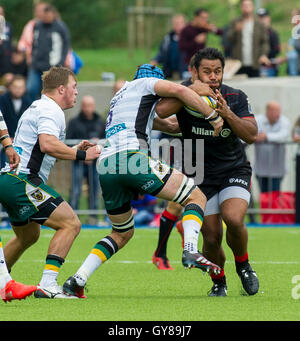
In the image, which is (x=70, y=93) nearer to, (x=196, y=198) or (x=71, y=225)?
(x=71, y=225)

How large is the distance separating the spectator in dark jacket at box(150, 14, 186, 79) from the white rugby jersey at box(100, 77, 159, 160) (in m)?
11.2

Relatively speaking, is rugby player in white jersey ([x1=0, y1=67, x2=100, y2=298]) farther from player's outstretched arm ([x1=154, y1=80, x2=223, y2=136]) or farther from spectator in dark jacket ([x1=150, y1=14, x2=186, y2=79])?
spectator in dark jacket ([x1=150, y1=14, x2=186, y2=79])

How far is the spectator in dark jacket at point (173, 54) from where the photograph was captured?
743 inches

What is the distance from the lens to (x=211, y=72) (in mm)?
8172

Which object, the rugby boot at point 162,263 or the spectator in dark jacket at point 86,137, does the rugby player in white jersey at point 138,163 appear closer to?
the rugby boot at point 162,263

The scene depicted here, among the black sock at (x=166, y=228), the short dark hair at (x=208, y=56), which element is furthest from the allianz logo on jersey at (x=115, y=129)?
the black sock at (x=166, y=228)

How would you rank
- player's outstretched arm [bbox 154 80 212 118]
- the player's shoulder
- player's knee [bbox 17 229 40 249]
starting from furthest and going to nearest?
player's knee [bbox 17 229 40 249]
the player's shoulder
player's outstretched arm [bbox 154 80 212 118]

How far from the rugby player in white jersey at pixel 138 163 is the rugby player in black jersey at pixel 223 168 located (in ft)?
1.19

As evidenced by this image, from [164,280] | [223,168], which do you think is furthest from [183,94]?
[164,280]

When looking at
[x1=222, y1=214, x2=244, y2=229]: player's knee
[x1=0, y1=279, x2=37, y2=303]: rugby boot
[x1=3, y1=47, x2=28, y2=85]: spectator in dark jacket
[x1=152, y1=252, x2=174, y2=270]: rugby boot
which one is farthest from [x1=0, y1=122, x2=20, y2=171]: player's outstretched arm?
[x1=3, y1=47, x2=28, y2=85]: spectator in dark jacket

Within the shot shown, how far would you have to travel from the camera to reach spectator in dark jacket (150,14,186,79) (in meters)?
18.9

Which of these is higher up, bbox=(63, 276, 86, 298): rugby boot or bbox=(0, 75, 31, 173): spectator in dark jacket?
bbox=(0, 75, 31, 173): spectator in dark jacket

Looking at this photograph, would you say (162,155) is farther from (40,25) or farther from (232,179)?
(232,179)

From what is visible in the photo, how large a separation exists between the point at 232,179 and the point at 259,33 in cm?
1008
